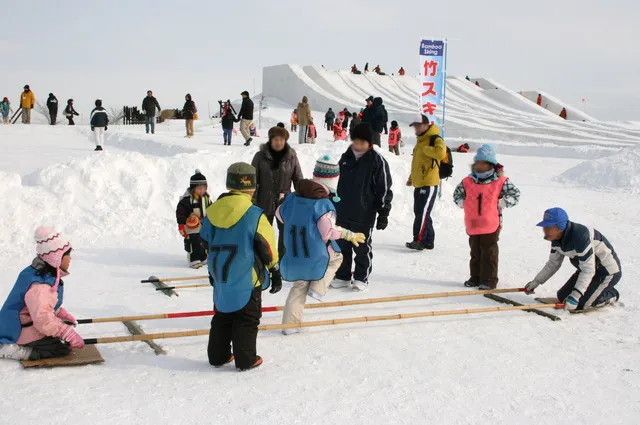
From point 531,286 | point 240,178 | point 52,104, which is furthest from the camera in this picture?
point 52,104

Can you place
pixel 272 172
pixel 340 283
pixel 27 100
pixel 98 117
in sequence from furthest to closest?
pixel 27 100 → pixel 98 117 → pixel 272 172 → pixel 340 283

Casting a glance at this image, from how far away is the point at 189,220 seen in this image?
23.5 feet

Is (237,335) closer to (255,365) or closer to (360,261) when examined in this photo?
(255,365)

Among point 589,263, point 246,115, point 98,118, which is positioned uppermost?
point 246,115

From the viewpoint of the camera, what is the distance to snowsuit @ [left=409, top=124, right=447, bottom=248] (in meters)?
7.77

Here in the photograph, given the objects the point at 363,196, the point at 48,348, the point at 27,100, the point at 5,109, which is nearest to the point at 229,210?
the point at 48,348

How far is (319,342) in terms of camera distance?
471cm

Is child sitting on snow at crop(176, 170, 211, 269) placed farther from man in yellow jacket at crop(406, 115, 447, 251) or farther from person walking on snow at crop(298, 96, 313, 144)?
person walking on snow at crop(298, 96, 313, 144)

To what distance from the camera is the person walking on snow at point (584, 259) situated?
5340mm

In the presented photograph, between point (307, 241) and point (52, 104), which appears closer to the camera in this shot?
point (307, 241)

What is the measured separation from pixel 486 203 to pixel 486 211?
0.28ft

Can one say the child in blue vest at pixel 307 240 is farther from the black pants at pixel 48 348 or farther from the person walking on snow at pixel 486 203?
the person walking on snow at pixel 486 203

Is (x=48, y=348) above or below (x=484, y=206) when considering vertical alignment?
below

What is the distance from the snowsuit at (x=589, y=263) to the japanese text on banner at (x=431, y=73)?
709cm
